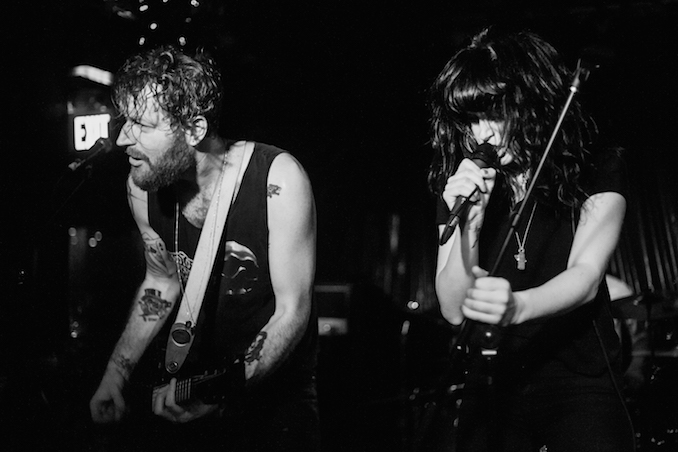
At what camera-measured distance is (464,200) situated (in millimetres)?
1396

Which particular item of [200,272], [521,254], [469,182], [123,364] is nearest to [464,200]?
[469,182]

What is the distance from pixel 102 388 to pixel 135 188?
71 cm

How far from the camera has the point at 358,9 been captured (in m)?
2.90

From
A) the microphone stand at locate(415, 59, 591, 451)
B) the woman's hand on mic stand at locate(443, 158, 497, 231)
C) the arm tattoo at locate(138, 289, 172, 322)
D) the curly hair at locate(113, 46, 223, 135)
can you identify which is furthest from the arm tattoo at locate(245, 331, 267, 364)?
the woman's hand on mic stand at locate(443, 158, 497, 231)

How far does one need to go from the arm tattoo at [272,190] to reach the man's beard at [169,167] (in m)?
0.33

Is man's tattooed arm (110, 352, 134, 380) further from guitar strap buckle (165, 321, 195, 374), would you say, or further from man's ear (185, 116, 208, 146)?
man's ear (185, 116, 208, 146)

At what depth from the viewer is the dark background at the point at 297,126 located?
2.68 m

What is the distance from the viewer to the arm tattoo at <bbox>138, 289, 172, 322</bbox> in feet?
7.75

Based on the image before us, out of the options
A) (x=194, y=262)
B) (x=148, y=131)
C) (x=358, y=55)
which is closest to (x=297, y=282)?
(x=194, y=262)

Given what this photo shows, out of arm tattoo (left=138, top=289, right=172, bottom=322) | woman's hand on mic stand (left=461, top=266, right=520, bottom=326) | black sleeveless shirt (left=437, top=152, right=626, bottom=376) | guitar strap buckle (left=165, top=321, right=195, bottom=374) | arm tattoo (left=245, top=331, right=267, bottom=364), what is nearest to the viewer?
woman's hand on mic stand (left=461, top=266, right=520, bottom=326)

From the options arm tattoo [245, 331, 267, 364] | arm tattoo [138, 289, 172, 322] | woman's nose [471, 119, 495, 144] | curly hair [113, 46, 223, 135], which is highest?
curly hair [113, 46, 223, 135]

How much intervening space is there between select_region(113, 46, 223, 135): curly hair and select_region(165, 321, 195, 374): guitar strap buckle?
67cm

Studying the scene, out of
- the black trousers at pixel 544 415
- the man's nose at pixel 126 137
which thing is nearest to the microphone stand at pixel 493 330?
Result: the black trousers at pixel 544 415

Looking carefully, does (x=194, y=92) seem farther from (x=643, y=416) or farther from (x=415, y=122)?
(x=643, y=416)
